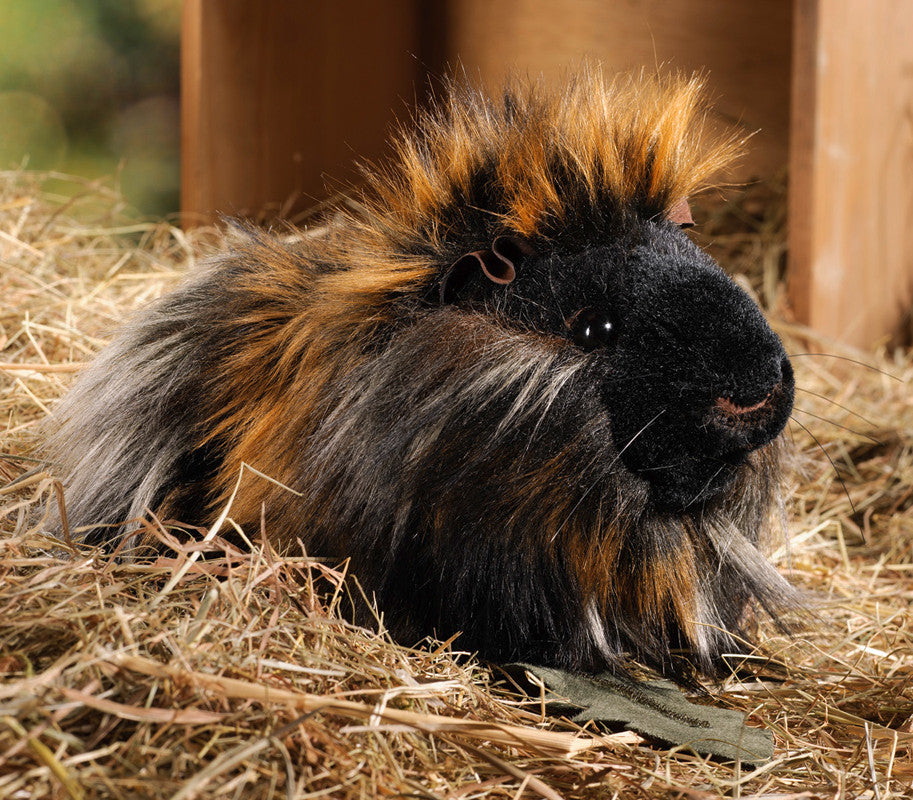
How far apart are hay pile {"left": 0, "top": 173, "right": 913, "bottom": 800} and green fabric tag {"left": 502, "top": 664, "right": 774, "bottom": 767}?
0.02m

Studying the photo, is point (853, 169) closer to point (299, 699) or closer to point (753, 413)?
point (753, 413)

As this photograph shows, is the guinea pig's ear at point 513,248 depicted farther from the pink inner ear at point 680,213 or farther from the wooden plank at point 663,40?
the wooden plank at point 663,40

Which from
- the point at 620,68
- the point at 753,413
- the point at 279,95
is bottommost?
the point at 753,413

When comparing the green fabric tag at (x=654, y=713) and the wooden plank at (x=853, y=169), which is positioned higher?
the wooden plank at (x=853, y=169)

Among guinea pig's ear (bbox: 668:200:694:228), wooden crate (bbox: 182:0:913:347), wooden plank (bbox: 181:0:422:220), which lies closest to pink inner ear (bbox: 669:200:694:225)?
guinea pig's ear (bbox: 668:200:694:228)

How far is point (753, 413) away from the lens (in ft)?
A: 3.55

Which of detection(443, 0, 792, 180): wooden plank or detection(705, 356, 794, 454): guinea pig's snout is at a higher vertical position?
detection(443, 0, 792, 180): wooden plank

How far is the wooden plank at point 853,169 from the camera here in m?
2.54

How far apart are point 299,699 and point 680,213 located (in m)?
0.78

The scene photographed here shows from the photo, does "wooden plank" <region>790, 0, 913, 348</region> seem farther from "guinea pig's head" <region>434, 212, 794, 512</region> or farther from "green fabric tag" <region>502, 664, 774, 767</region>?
"green fabric tag" <region>502, 664, 774, 767</region>

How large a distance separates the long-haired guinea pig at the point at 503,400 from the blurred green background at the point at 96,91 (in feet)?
7.59

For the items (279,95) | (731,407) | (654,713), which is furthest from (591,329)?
(279,95)

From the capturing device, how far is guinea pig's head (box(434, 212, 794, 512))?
3.50 ft

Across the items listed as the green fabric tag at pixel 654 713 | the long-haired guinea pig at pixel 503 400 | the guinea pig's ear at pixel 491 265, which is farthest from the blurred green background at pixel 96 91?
the green fabric tag at pixel 654 713
